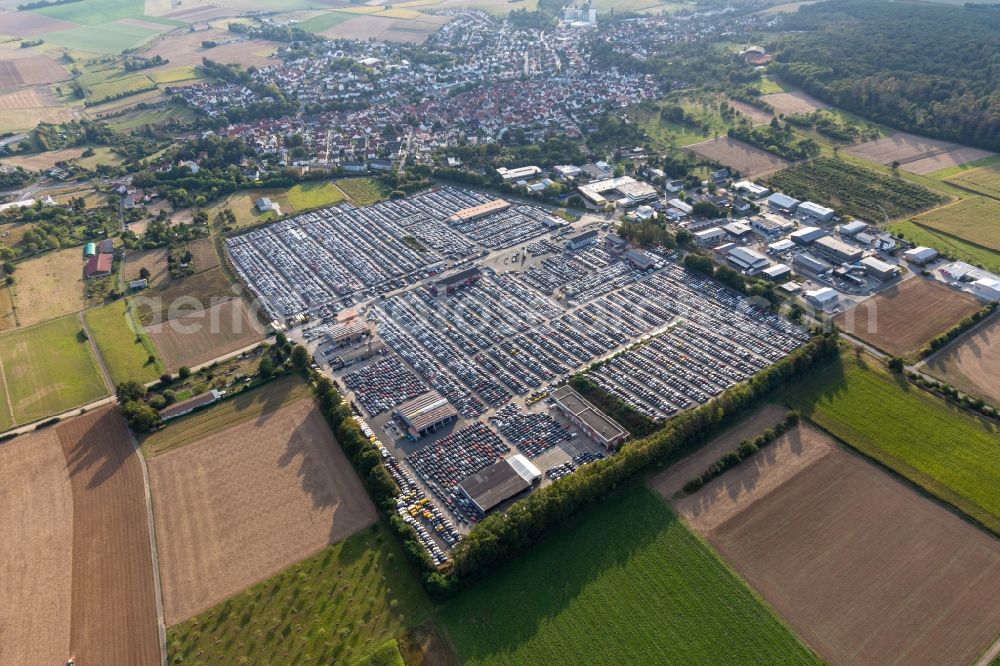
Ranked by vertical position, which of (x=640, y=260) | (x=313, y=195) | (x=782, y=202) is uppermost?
(x=313, y=195)

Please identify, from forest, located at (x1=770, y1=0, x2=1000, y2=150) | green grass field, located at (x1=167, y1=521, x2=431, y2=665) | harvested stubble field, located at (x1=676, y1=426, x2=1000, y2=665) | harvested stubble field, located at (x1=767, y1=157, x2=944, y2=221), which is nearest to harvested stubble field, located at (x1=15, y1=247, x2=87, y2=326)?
green grass field, located at (x1=167, y1=521, x2=431, y2=665)

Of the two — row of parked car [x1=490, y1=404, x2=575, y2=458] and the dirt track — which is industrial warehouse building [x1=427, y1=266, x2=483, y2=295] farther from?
the dirt track

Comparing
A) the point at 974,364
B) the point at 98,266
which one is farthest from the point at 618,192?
the point at 98,266

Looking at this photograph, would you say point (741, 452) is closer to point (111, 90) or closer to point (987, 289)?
point (987, 289)

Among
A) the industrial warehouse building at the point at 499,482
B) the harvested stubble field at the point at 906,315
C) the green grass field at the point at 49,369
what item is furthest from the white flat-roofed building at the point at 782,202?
the green grass field at the point at 49,369

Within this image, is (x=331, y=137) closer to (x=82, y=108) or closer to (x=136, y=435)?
(x=82, y=108)

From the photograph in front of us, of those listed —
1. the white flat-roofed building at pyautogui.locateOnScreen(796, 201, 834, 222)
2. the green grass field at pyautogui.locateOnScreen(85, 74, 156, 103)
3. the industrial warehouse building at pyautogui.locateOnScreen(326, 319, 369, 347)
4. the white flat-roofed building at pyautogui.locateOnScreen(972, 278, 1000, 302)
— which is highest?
the green grass field at pyautogui.locateOnScreen(85, 74, 156, 103)
